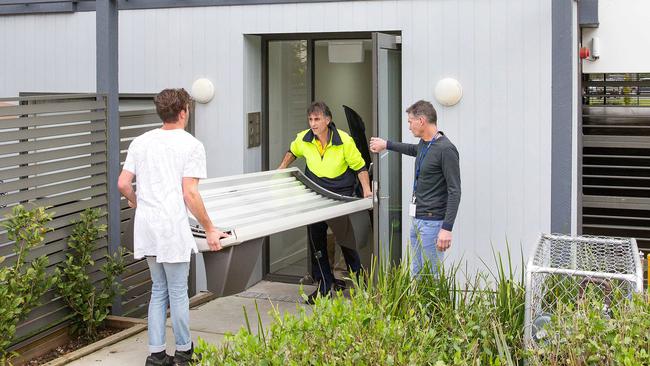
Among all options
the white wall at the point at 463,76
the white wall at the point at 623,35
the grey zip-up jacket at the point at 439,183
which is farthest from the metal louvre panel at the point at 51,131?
the white wall at the point at 623,35

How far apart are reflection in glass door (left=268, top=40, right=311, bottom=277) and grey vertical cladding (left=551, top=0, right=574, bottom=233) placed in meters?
2.93

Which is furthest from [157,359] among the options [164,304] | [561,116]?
[561,116]

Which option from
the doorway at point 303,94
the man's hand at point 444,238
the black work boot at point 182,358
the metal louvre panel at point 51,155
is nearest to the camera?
the black work boot at point 182,358

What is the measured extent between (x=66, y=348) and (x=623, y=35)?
5214mm

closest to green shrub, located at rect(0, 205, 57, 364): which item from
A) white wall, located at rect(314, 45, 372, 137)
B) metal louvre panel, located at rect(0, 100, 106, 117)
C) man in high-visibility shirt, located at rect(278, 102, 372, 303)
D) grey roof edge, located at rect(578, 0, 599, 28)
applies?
metal louvre panel, located at rect(0, 100, 106, 117)

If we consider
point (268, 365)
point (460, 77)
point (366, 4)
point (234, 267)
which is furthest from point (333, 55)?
point (268, 365)

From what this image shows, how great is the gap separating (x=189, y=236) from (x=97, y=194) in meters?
1.59

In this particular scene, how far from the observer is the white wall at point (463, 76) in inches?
308

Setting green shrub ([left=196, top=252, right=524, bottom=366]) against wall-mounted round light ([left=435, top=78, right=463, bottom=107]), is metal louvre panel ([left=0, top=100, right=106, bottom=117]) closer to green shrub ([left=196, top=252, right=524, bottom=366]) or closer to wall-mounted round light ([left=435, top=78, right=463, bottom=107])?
green shrub ([left=196, top=252, right=524, bottom=366])

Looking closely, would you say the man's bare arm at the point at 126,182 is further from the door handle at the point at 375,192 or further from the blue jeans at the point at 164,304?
the door handle at the point at 375,192

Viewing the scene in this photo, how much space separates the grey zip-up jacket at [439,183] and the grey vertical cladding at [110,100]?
2.24 meters

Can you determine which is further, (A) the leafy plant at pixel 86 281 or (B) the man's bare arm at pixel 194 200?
(A) the leafy plant at pixel 86 281

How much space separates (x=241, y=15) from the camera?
340 inches

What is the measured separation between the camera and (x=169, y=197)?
570 cm
